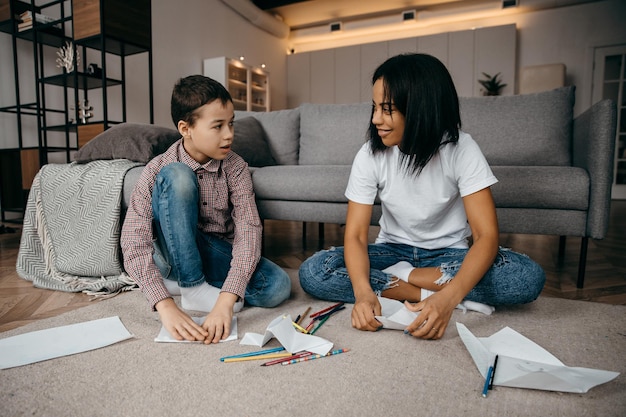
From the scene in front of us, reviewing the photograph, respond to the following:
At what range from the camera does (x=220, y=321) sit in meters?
0.94

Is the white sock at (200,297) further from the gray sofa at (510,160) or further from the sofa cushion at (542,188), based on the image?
the sofa cushion at (542,188)

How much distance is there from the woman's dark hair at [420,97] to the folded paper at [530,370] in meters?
0.48

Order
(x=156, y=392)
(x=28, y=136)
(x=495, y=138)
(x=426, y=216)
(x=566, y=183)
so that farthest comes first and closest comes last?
1. (x=28, y=136)
2. (x=495, y=138)
3. (x=566, y=183)
4. (x=426, y=216)
5. (x=156, y=392)

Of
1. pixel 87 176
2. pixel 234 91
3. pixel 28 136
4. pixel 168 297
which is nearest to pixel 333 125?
pixel 87 176

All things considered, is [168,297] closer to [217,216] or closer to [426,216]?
[217,216]

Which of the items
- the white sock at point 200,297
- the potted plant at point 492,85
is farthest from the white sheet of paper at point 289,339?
the potted plant at point 492,85

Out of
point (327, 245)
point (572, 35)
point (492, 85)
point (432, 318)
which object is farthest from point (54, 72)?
point (572, 35)

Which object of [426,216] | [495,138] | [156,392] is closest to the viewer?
[156,392]

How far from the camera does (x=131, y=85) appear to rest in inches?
159

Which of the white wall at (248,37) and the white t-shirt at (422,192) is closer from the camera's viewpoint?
the white t-shirt at (422,192)

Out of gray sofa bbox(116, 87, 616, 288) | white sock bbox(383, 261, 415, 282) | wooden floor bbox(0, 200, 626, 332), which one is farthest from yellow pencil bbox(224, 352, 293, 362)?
Result: gray sofa bbox(116, 87, 616, 288)

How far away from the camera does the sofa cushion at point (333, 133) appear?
6.97ft

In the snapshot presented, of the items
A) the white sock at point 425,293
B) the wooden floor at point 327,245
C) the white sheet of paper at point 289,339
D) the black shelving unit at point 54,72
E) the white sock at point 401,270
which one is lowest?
the wooden floor at point 327,245

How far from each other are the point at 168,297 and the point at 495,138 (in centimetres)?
160
